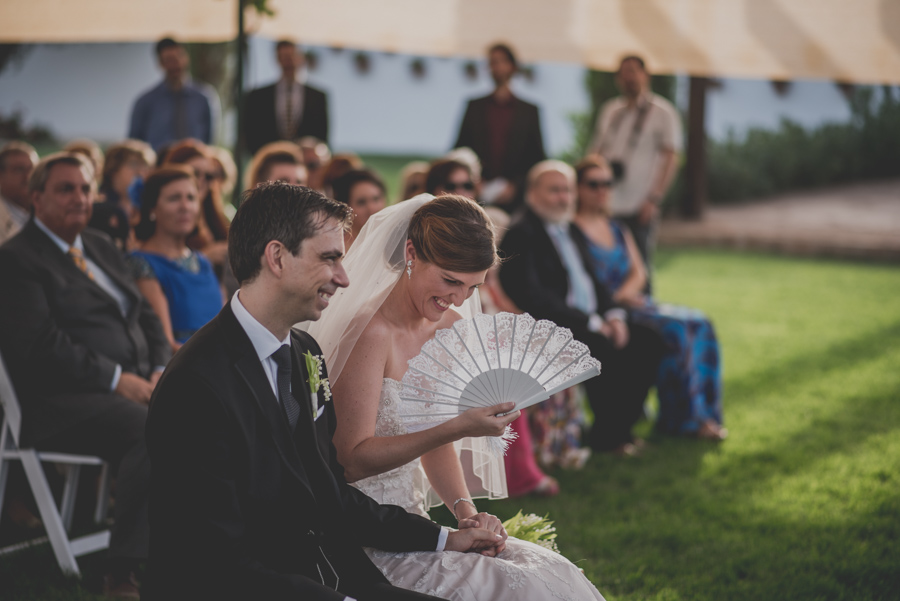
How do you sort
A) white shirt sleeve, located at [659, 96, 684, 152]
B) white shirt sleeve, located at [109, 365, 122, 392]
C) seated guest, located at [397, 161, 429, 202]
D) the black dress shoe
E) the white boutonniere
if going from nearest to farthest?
the white boutonniere < the black dress shoe < white shirt sleeve, located at [109, 365, 122, 392] < seated guest, located at [397, 161, 429, 202] < white shirt sleeve, located at [659, 96, 684, 152]

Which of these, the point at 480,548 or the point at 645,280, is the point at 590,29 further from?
the point at 480,548

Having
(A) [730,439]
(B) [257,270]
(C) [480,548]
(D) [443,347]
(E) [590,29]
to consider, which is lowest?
(A) [730,439]

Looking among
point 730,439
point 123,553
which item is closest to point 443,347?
point 123,553

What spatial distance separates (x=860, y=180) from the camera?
22.0 meters

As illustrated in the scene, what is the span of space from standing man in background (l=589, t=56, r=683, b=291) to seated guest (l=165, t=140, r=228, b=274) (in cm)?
402

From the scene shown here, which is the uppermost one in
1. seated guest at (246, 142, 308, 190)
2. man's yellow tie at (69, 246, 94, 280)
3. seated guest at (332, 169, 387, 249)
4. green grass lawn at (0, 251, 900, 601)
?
seated guest at (246, 142, 308, 190)

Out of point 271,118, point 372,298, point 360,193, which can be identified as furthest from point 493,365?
point 271,118

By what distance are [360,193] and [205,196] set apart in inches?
40.6

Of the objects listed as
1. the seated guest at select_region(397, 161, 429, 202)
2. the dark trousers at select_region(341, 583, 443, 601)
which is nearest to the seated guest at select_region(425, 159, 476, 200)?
the seated guest at select_region(397, 161, 429, 202)

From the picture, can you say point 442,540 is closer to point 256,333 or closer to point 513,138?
point 256,333

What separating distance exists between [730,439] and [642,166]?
3405 mm

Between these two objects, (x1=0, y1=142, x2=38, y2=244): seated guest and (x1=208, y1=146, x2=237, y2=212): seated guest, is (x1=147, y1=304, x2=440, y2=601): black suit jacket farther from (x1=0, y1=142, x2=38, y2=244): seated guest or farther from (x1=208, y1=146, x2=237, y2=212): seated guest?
(x1=0, y1=142, x2=38, y2=244): seated guest

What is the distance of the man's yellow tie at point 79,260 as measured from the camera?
13.0ft

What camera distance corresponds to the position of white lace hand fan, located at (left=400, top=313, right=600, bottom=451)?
2408 millimetres
